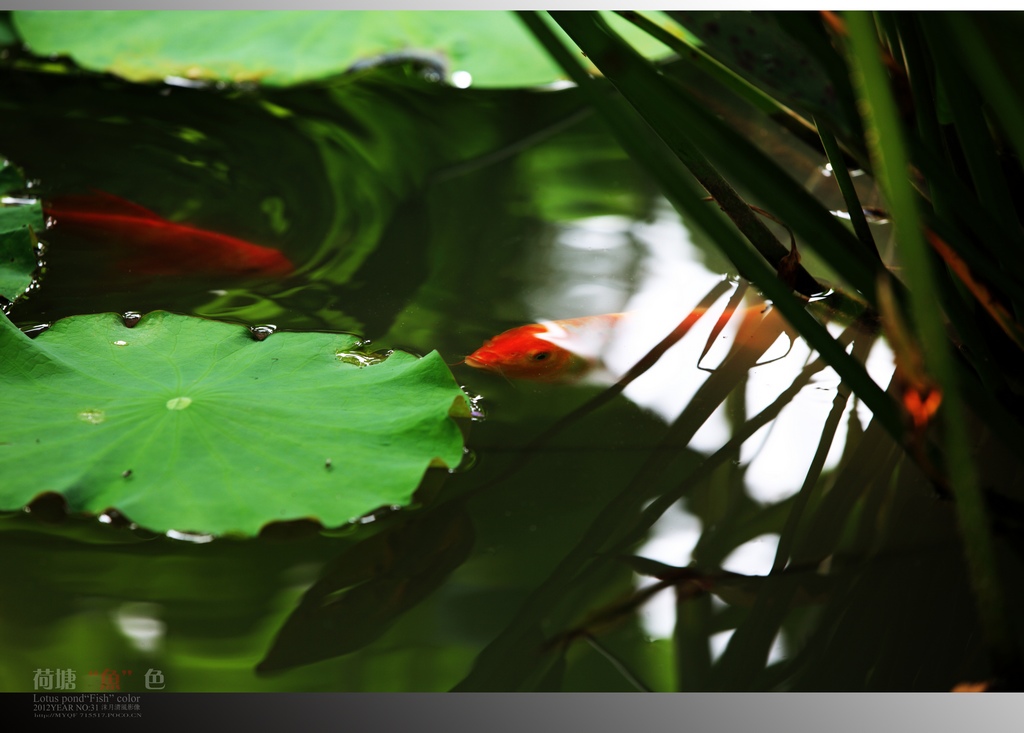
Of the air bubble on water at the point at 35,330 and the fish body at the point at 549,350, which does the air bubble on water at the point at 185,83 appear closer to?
the air bubble on water at the point at 35,330

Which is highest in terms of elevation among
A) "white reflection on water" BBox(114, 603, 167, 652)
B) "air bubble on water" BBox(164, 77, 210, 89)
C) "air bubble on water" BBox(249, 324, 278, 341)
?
"air bubble on water" BBox(164, 77, 210, 89)

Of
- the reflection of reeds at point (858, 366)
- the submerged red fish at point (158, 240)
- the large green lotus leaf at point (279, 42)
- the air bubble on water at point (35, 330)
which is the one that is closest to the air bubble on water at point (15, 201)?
the submerged red fish at point (158, 240)

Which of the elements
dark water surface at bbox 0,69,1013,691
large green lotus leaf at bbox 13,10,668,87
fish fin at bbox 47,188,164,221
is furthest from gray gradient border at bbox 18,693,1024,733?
large green lotus leaf at bbox 13,10,668,87

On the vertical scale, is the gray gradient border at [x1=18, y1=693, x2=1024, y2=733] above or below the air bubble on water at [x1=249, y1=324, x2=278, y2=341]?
below

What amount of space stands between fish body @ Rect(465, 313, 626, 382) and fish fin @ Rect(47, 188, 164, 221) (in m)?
0.48

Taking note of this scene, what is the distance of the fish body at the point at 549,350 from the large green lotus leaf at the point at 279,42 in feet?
2.05

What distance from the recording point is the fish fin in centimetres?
100

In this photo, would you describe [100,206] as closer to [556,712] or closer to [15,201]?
[15,201]

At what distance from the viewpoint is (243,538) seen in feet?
2.01

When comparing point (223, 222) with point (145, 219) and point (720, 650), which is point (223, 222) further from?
point (720, 650)

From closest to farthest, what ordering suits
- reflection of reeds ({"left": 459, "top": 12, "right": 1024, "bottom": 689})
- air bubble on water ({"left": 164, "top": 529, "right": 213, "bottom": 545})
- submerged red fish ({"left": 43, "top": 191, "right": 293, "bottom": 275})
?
reflection of reeds ({"left": 459, "top": 12, "right": 1024, "bottom": 689}), air bubble on water ({"left": 164, "top": 529, "right": 213, "bottom": 545}), submerged red fish ({"left": 43, "top": 191, "right": 293, "bottom": 275})

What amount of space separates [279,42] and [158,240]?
1.93 ft

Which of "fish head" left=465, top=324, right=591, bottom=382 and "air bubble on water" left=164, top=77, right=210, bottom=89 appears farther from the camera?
"air bubble on water" left=164, top=77, right=210, bottom=89

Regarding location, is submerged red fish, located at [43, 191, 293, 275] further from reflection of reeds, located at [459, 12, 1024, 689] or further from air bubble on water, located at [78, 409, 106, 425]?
reflection of reeds, located at [459, 12, 1024, 689]
